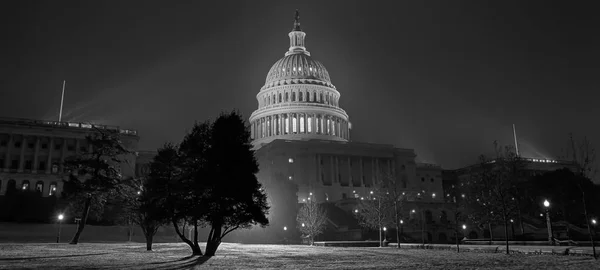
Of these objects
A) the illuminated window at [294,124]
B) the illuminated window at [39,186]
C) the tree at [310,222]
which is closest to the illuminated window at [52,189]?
the illuminated window at [39,186]

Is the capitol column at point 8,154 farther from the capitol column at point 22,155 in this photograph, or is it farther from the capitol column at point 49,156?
the capitol column at point 49,156

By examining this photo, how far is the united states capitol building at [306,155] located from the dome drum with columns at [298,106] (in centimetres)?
30

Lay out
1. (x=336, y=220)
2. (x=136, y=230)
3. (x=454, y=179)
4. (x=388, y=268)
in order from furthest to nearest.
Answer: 1. (x=454, y=179)
2. (x=336, y=220)
3. (x=136, y=230)
4. (x=388, y=268)

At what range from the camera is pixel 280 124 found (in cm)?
14400

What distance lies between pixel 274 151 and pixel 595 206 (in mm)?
65992

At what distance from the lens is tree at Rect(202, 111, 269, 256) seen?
104 feet

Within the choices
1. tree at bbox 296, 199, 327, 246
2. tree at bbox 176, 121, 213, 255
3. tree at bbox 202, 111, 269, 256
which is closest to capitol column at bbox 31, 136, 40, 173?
tree at bbox 296, 199, 327, 246

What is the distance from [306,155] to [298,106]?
31.4m

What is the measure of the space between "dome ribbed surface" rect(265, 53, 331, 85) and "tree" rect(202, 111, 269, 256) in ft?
397

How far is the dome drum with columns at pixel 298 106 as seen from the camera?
143m

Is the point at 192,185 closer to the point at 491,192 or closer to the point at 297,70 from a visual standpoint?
the point at 491,192

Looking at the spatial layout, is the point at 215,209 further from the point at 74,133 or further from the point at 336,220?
the point at 74,133

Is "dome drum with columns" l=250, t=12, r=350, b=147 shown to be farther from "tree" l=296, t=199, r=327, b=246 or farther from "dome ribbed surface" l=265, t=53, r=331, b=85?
"tree" l=296, t=199, r=327, b=246

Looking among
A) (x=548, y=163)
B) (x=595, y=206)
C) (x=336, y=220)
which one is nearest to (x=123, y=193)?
(x=336, y=220)
